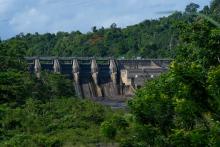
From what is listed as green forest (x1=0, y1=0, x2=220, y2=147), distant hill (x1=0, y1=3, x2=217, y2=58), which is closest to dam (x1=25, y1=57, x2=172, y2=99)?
distant hill (x1=0, y1=3, x2=217, y2=58)

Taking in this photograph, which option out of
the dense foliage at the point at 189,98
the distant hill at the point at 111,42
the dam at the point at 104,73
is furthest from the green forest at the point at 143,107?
the distant hill at the point at 111,42

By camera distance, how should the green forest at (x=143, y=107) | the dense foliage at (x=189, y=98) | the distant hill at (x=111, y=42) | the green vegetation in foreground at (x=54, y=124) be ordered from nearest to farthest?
the dense foliage at (x=189, y=98) < the green forest at (x=143, y=107) < the green vegetation in foreground at (x=54, y=124) < the distant hill at (x=111, y=42)

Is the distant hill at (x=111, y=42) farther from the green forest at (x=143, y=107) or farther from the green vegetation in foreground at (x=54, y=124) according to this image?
the green vegetation in foreground at (x=54, y=124)

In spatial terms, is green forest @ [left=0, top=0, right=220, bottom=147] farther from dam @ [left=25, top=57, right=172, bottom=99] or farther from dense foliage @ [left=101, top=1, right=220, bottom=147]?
dam @ [left=25, top=57, right=172, bottom=99]

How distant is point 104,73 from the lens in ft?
333

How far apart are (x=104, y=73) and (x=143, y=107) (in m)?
81.7

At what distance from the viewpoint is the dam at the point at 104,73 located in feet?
309

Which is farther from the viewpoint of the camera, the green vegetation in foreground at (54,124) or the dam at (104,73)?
the dam at (104,73)

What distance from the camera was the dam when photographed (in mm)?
94188

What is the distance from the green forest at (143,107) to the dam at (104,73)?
2697 centimetres

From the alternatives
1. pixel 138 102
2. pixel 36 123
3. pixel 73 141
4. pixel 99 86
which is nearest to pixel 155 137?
pixel 138 102

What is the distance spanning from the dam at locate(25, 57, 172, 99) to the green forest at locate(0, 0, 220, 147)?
1062 inches

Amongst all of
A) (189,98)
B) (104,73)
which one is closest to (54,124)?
(189,98)

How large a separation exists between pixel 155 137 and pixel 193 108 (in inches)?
283
